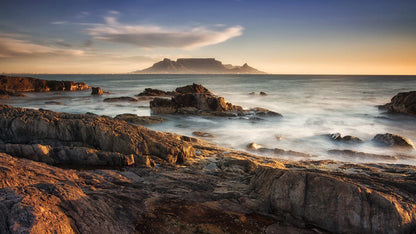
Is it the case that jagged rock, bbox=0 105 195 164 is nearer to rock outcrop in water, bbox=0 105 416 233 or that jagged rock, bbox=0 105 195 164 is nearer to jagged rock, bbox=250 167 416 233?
rock outcrop in water, bbox=0 105 416 233

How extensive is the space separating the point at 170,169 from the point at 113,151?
268cm

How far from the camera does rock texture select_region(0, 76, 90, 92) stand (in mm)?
55000

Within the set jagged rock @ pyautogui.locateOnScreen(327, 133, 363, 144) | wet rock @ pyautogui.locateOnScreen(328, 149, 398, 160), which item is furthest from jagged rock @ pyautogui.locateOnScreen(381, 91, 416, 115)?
wet rock @ pyautogui.locateOnScreen(328, 149, 398, 160)

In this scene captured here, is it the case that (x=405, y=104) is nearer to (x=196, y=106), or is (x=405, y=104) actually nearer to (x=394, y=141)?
(x=394, y=141)

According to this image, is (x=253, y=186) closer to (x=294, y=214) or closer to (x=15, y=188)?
(x=294, y=214)

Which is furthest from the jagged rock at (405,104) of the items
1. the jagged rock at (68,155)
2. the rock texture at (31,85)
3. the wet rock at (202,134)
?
the rock texture at (31,85)

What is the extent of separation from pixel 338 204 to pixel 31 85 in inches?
2887

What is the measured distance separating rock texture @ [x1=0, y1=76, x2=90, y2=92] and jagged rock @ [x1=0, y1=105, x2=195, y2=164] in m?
56.2

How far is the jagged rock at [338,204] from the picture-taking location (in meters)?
5.70

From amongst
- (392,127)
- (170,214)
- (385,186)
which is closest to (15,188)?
(170,214)

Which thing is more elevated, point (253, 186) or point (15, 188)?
point (15, 188)

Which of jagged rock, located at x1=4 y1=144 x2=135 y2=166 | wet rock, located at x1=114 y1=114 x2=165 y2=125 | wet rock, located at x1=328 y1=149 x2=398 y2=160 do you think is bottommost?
wet rock, located at x1=328 y1=149 x2=398 y2=160

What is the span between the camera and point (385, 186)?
7.27 meters

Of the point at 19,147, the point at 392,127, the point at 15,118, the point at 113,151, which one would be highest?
the point at 15,118
